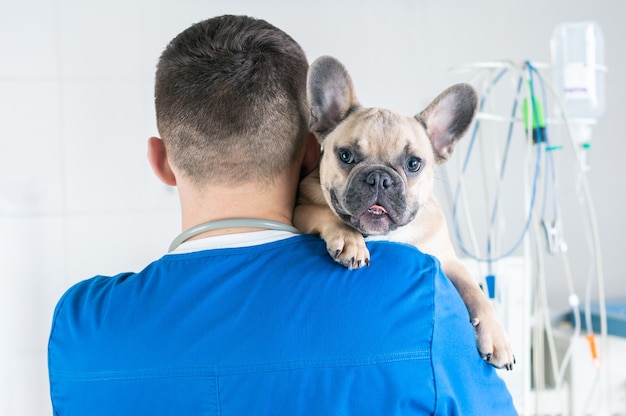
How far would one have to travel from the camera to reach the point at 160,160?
1101 mm

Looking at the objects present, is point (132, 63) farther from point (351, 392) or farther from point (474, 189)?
point (351, 392)

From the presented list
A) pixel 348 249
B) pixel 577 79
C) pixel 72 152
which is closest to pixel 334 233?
pixel 348 249

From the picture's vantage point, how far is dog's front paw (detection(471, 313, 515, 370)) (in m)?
1.07

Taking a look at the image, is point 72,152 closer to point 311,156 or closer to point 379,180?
point 311,156

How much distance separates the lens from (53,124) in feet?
7.50

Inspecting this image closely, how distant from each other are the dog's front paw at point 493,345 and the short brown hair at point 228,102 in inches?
16.9

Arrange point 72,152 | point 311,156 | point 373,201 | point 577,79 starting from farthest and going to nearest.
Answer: point 72,152 < point 577,79 < point 311,156 < point 373,201

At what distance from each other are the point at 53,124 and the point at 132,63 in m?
0.35

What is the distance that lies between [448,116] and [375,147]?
0.56 feet

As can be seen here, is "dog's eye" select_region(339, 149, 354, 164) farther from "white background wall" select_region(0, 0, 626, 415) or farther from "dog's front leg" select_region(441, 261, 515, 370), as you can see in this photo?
"white background wall" select_region(0, 0, 626, 415)

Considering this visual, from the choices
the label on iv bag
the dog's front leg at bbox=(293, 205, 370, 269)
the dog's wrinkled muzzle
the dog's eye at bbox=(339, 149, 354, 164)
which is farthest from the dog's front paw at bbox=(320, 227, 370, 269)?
the label on iv bag

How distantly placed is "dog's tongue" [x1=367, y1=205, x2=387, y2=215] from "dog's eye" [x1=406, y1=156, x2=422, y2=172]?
12 centimetres

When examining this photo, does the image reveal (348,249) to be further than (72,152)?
No

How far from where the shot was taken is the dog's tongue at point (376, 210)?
109 centimetres
